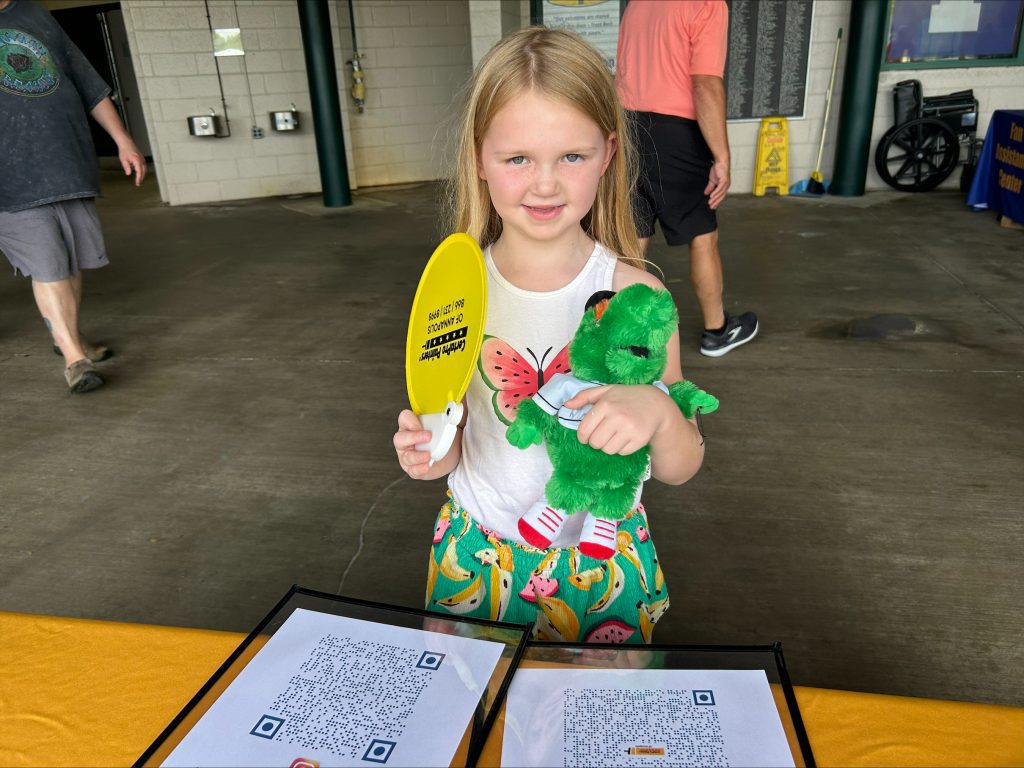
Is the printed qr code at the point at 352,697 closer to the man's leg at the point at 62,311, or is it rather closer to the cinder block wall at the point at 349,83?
the man's leg at the point at 62,311

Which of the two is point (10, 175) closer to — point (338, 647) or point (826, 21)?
point (338, 647)

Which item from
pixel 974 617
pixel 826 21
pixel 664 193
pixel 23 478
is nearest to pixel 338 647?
pixel 974 617

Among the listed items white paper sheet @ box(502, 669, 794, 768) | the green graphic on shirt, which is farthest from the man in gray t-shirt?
white paper sheet @ box(502, 669, 794, 768)

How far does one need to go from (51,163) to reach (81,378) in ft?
2.85

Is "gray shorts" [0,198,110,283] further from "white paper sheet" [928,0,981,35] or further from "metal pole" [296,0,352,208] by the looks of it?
"white paper sheet" [928,0,981,35]

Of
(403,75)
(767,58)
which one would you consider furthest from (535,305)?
(403,75)

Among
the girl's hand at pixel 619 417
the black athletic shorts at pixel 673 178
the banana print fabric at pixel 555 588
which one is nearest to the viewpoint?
the girl's hand at pixel 619 417

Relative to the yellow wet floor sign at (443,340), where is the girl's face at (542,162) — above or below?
above

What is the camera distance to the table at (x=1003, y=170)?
17.6 feet

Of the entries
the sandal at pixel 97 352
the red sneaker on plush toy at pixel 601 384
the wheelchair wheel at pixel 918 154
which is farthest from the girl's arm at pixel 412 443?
the wheelchair wheel at pixel 918 154

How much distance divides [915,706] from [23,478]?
2.73 metres

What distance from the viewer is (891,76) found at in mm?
6938

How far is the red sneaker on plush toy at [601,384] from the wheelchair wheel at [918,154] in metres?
7.11

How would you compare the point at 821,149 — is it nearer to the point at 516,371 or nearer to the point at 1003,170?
the point at 1003,170
